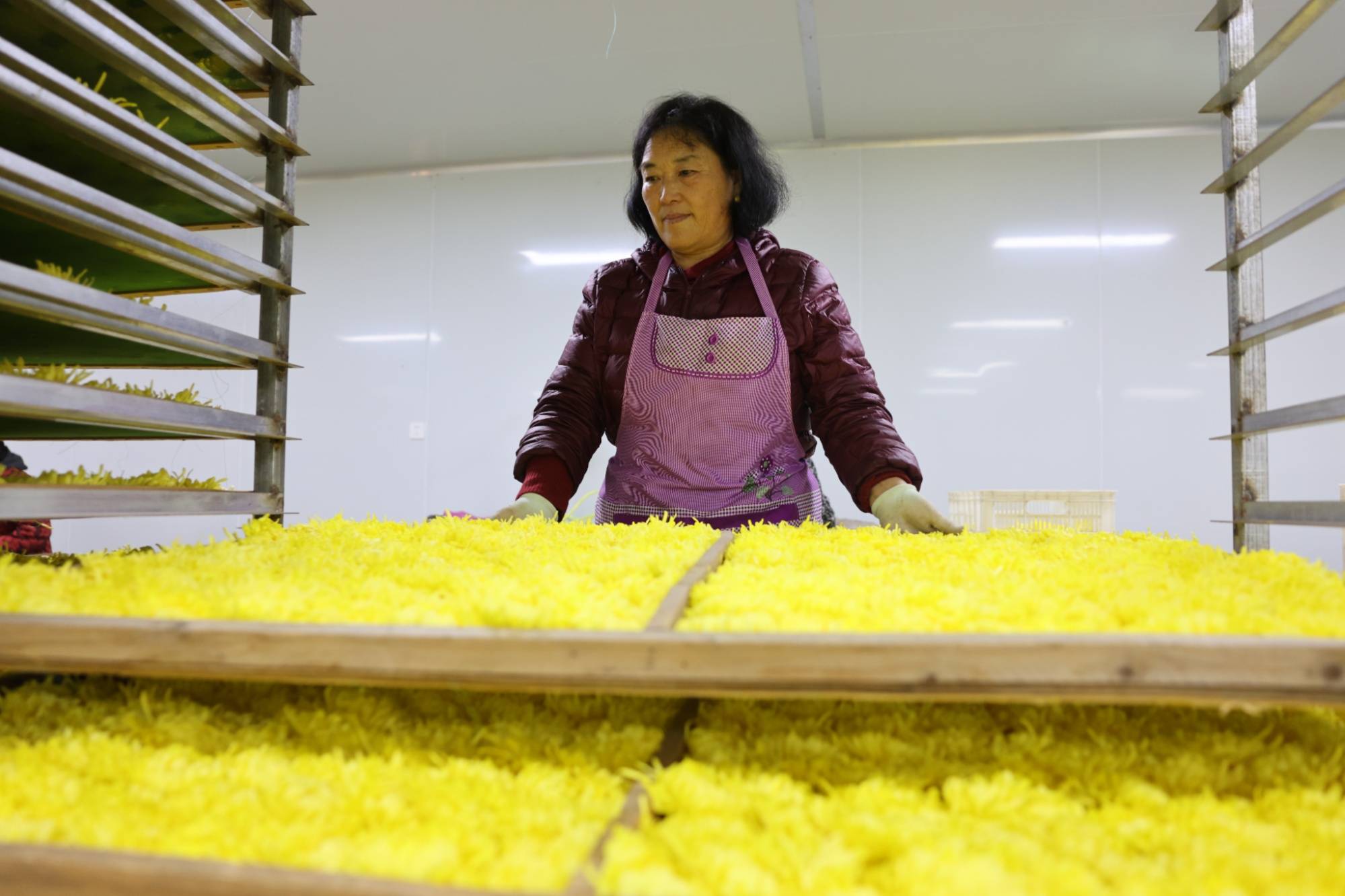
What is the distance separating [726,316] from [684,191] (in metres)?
0.31

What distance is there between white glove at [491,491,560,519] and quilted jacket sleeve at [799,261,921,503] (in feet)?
2.07

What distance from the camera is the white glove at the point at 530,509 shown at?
5.41 ft

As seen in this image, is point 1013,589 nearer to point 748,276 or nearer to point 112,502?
point 112,502

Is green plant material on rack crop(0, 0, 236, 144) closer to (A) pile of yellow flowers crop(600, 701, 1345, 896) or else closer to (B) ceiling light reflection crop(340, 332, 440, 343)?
(A) pile of yellow flowers crop(600, 701, 1345, 896)

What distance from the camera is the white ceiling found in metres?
3.63

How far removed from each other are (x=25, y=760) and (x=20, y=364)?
0.45 meters

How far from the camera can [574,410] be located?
6.67 ft

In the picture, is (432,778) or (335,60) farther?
(335,60)

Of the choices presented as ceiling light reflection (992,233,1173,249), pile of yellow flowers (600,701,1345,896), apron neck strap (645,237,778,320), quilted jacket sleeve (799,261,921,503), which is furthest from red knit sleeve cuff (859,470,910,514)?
ceiling light reflection (992,233,1173,249)

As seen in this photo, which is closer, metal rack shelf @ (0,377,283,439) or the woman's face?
metal rack shelf @ (0,377,283,439)

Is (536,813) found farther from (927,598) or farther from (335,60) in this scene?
(335,60)

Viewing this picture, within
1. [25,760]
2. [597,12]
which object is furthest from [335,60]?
[25,760]

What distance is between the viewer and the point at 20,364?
917mm

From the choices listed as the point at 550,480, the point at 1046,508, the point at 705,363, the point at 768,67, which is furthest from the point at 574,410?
the point at 1046,508
